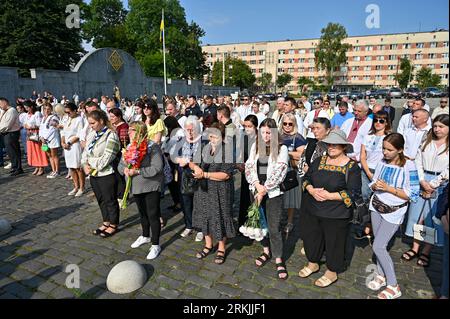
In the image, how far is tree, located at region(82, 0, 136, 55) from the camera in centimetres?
5203

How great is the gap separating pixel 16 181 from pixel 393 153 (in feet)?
28.6

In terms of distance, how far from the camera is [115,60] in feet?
100

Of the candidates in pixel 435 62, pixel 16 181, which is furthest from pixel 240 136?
pixel 435 62

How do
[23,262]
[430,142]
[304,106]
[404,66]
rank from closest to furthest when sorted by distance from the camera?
[430,142] → [23,262] → [304,106] → [404,66]

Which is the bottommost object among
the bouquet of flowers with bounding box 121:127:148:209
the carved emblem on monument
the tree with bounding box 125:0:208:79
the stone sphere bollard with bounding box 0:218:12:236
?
the stone sphere bollard with bounding box 0:218:12:236

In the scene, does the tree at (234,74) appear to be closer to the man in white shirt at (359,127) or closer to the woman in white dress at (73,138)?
the woman in white dress at (73,138)

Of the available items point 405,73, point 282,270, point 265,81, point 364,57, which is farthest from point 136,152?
point 364,57

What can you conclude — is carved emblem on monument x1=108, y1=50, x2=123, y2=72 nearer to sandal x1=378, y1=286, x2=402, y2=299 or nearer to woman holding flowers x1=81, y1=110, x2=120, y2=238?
woman holding flowers x1=81, y1=110, x2=120, y2=238

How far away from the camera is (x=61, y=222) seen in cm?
540

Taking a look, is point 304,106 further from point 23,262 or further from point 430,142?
point 23,262

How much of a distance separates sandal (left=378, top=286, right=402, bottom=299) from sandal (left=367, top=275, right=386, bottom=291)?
15 cm

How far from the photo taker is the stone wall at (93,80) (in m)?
21.1

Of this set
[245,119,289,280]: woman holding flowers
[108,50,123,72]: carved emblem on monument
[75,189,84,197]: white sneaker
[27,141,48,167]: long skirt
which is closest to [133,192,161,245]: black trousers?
[245,119,289,280]: woman holding flowers
